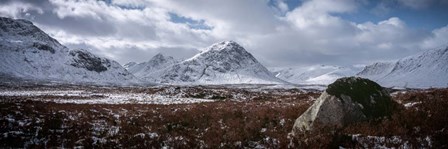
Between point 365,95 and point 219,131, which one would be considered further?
point 219,131

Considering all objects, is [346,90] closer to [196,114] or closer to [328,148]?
[328,148]

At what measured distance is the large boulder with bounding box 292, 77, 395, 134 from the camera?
1324 centimetres

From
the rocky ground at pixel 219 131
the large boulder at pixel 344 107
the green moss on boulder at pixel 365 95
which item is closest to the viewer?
the rocky ground at pixel 219 131

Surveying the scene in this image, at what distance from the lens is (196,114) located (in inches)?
803

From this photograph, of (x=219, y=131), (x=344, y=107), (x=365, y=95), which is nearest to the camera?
(x=344, y=107)

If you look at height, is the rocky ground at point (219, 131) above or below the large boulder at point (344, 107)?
below

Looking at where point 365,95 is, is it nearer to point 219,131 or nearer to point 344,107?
point 344,107

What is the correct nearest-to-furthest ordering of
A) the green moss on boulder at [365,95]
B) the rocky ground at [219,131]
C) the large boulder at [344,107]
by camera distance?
the rocky ground at [219,131] → the large boulder at [344,107] → the green moss on boulder at [365,95]

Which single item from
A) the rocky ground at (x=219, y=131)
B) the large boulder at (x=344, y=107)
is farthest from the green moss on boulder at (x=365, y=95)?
the rocky ground at (x=219, y=131)

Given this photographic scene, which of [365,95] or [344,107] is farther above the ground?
[365,95]

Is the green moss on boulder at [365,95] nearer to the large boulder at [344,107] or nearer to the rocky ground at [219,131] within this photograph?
the large boulder at [344,107]

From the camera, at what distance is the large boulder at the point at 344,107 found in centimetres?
1324

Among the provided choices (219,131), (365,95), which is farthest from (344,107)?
(219,131)

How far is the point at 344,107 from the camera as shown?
1337 cm
